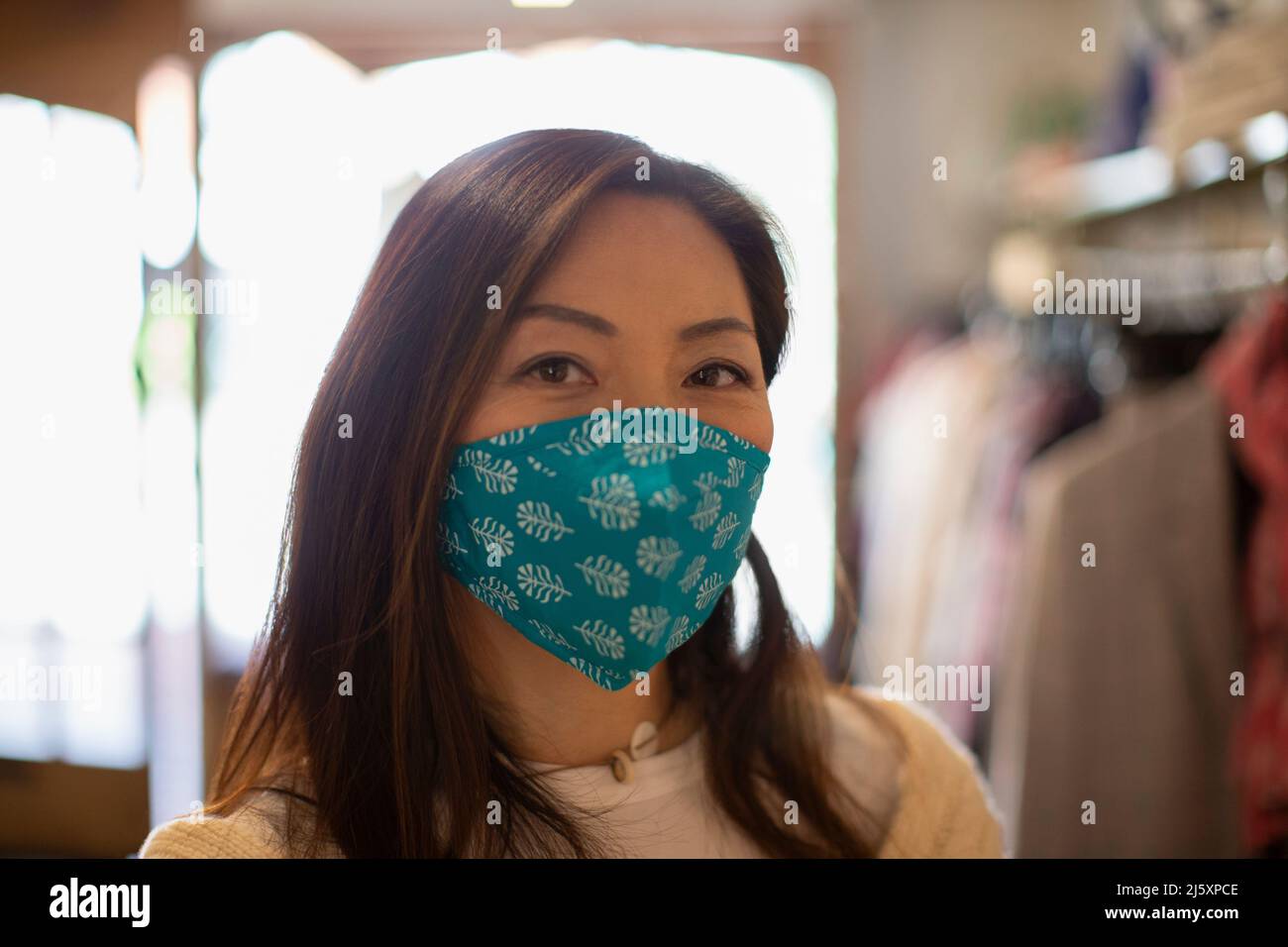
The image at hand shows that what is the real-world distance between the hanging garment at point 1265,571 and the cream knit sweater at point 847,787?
1.69 ft

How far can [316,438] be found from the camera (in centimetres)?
72

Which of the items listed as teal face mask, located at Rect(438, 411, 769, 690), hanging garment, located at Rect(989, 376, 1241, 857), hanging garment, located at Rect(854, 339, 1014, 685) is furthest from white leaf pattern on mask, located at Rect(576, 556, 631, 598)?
hanging garment, located at Rect(854, 339, 1014, 685)

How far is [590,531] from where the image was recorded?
0.68 m

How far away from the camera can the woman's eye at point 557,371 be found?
68cm

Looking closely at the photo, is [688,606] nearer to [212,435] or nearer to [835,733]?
[835,733]

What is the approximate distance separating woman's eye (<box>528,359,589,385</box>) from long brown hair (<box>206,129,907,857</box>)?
4 cm

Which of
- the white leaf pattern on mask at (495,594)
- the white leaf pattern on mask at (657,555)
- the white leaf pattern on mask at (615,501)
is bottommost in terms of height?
the white leaf pattern on mask at (495,594)

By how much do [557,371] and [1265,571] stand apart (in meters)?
1.13

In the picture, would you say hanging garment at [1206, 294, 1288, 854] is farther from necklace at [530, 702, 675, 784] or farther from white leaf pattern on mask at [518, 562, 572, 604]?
white leaf pattern on mask at [518, 562, 572, 604]

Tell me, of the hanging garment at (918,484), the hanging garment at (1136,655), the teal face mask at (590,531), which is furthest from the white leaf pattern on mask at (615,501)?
the hanging garment at (918,484)

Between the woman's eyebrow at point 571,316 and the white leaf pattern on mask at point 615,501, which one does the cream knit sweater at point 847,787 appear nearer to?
the white leaf pattern on mask at point 615,501

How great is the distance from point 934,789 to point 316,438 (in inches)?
26.3

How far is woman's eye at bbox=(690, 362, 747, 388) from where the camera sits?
719mm

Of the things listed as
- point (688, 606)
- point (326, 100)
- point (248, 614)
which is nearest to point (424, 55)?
point (326, 100)
